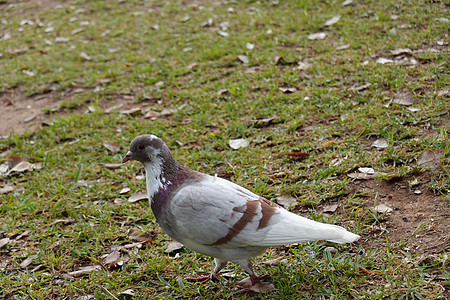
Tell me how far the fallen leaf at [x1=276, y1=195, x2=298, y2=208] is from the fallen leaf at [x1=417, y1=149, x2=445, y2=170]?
95 centimetres

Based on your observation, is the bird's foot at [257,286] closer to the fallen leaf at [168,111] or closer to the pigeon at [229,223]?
the pigeon at [229,223]

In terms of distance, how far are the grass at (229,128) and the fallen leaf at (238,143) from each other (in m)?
0.08

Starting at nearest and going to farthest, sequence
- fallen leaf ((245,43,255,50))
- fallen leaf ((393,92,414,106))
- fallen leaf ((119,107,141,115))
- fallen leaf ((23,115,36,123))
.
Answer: fallen leaf ((393,92,414,106))
fallen leaf ((119,107,141,115))
fallen leaf ((23,115,36,123))
fallen leaf ((245,43,255,50))

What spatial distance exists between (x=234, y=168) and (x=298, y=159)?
55cm

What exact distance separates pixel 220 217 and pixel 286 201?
1006mm

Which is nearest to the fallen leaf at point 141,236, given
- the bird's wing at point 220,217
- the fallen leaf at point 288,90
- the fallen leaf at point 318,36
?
the bird's wing at point 220,217

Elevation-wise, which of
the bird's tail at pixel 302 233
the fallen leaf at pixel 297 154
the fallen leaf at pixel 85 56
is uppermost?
the bird's tail at pixel 302 233

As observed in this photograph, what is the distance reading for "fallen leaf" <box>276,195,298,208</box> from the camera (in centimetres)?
348

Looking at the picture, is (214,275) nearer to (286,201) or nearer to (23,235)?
(286,201)

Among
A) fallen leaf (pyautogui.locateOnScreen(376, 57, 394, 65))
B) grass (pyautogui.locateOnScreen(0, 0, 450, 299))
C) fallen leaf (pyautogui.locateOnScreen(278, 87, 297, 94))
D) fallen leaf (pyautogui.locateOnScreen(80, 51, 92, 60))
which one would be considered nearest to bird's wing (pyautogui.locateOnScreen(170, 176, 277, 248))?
grass (pyautogui.locateOnScreen(0, 0, 450, 299))

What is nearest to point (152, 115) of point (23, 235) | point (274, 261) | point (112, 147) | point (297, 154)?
point (112, 147)

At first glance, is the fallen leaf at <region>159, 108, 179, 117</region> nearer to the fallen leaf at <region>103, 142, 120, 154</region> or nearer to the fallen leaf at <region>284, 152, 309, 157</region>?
the fallen leaf at <region>103, 142, 120, 154</region>

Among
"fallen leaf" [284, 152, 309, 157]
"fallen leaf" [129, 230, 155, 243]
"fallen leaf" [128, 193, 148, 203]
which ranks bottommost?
"fallen leaf" [129, 230, 155, 243]

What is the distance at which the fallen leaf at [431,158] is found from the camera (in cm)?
334
